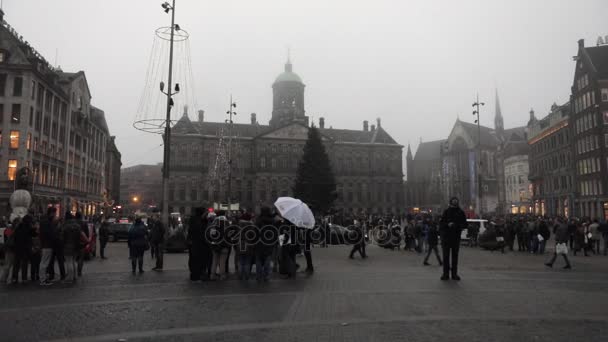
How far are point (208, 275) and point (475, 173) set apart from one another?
2988 inches

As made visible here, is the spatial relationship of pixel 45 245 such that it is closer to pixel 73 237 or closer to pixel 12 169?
pixel 73 237

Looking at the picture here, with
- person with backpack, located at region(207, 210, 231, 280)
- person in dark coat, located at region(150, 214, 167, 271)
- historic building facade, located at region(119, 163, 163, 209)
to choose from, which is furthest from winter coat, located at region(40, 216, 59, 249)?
historic building facade, located at region(119, 163, 163, 209)

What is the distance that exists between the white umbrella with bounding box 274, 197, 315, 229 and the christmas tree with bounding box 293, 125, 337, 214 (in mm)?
44112

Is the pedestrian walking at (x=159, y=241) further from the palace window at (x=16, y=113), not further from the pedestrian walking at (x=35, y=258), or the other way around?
the palace window at (x=16, y=113)

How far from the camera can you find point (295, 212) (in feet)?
43.6

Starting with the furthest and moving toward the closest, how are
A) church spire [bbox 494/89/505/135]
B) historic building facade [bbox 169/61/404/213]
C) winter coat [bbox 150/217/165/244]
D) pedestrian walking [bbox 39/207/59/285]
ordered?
1. church spire [bbox 494/89/505/135]
2. historic building facade [bbox 169/61/404/213]
3. winter coat [bbox 150/217/165/244]
4. pedestrian walking [bbox 39/207/59/285]

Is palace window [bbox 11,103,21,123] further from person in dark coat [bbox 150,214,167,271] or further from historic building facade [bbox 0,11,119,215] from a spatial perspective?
person in dark coat [bbox 150,214,167,271]

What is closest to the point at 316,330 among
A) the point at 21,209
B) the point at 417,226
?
the point at 417,226

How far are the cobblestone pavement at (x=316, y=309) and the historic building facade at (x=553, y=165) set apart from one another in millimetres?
52351

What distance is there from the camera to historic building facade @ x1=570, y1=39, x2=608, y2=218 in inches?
1975

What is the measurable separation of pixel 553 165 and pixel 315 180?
32.9m

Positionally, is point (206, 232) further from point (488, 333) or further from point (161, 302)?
point (488, 333)

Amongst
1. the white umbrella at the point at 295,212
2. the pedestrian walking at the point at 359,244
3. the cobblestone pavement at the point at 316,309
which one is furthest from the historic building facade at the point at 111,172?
the cobblestone pavement at the point at 316,309

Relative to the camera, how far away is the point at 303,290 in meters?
10.6
